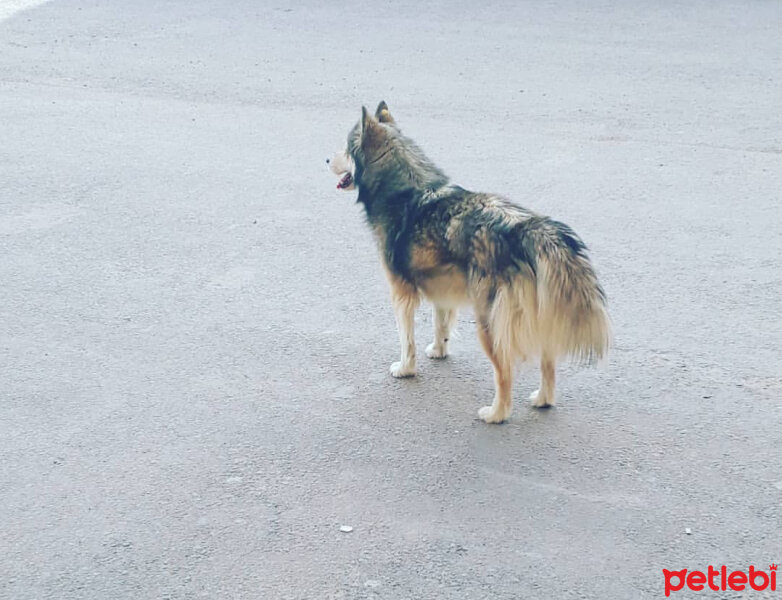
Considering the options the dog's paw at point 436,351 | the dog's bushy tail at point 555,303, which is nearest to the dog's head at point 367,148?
the dog's paw at point 436,351

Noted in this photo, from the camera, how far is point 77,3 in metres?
14.9

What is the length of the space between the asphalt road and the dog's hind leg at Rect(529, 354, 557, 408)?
0.07 metres

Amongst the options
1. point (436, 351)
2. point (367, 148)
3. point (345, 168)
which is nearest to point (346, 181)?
point (345, 168)

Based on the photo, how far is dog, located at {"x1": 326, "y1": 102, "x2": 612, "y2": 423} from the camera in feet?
16.3

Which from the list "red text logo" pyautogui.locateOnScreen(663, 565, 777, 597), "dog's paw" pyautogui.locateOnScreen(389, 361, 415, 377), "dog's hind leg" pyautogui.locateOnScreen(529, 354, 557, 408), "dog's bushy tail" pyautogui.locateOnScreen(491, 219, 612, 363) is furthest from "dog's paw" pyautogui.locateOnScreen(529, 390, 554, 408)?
"red text logo" pyautogui.locateOnScreen(663, 565, 777, 597)

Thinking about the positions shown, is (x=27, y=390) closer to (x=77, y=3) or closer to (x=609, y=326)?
(x=609, y=326)

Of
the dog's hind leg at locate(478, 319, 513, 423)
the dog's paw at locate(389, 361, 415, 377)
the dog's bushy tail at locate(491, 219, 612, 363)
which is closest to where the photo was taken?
the dog's bushy tail at locate(491, 219, 612, 363)

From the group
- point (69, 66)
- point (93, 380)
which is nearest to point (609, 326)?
point (93, 380)

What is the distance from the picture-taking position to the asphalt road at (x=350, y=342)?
4.39 meters

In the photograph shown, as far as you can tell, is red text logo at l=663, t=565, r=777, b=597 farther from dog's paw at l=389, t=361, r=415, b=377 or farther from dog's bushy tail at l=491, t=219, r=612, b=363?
dog's paw at l=389, t=361, r=415, b=377

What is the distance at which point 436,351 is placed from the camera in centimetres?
600

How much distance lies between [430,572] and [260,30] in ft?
33.7

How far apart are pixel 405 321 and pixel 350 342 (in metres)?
0.61

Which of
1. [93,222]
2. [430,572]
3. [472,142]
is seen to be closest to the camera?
[430,572]
